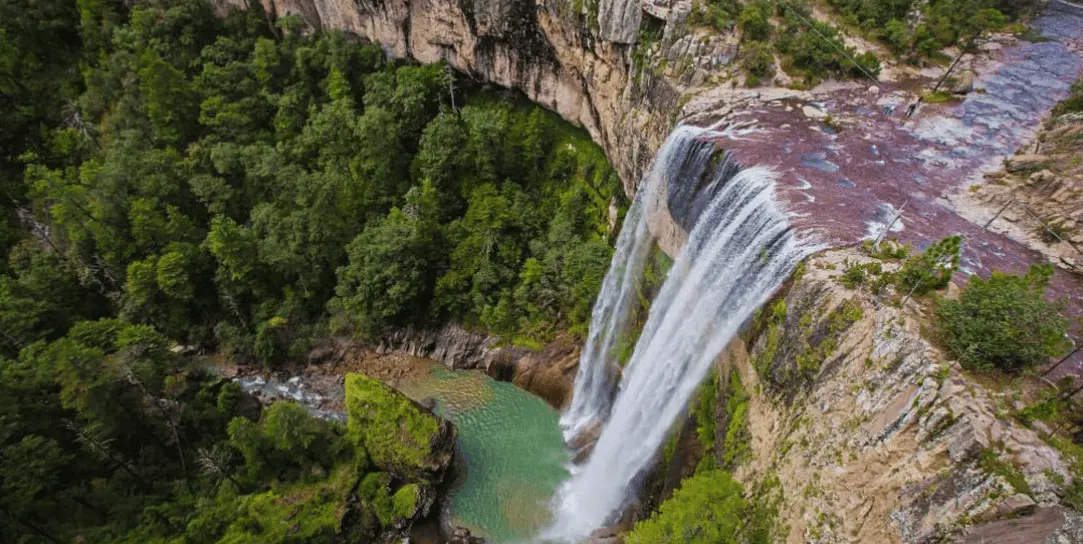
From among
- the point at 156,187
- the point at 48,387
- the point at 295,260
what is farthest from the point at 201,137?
the point at 48,387

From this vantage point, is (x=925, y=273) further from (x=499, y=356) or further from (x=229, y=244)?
(x=229, y=244)

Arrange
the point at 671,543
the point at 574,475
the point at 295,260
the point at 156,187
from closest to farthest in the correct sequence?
the point at 671,543 < the point at 574,475 < the point at 295,260 < the point at 156,187

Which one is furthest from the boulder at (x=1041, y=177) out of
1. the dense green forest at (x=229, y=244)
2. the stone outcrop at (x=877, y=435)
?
the dense green forest at (x=229, y=244)

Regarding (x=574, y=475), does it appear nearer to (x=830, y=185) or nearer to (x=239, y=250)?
(x=830, y=185)

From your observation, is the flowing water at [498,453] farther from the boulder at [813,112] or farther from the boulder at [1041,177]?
the boulder at [1041,177]

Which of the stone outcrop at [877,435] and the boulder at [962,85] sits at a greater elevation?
the boulder at [962,85]

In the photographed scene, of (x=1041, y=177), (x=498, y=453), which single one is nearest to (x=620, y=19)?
(x=1041, y=177)

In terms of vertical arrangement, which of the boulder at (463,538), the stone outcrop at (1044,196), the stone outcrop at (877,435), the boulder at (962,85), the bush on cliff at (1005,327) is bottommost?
the boulder at (463,538)
